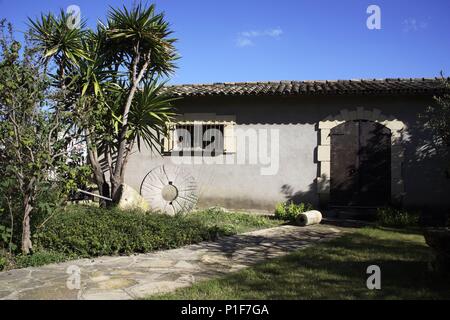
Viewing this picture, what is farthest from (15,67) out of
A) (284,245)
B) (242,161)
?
(242,161)

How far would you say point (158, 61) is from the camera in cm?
862

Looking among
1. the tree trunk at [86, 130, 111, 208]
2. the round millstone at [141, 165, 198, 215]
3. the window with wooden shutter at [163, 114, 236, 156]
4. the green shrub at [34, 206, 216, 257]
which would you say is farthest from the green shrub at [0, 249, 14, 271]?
the window with wooden shutter at [163, 114, 236, 156]

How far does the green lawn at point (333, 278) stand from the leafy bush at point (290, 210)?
2.71m

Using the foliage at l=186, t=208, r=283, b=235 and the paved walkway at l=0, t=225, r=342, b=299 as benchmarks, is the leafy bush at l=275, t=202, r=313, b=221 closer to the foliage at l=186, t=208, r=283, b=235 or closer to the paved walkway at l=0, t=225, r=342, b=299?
the foliage at l=186, t=208, r=283, b=235

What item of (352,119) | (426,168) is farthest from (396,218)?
(352,119)

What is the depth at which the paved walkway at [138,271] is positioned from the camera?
4023 millimetres

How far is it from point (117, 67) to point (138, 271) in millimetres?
5329

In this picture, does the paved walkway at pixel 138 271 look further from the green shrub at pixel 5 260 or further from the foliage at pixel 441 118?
the foliage at pixel 441 118

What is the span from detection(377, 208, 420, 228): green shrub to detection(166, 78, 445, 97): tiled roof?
283 cm

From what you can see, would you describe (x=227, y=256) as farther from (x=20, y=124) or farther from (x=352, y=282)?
(x=20, y=124)

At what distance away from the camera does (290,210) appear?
9172 mm

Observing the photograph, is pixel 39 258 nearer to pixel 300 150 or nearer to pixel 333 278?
pixel 333 278

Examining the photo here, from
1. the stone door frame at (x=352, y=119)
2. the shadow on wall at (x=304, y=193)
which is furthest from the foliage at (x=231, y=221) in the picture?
the stone door frame at (x=352, y=119)
